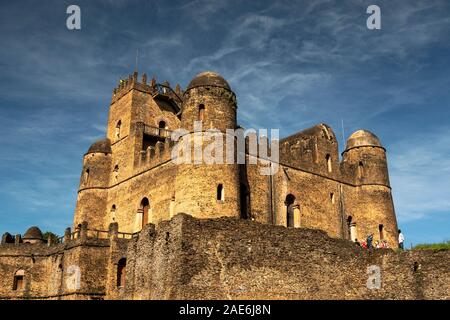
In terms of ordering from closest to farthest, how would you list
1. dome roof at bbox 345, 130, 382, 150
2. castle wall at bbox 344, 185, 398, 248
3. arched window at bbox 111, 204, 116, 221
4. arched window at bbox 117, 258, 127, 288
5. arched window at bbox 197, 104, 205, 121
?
arched window at bbox 197, 104, 205, 121 < arched window at bbox 117, 258, 127, 288 < castle wall at bbox 344, 185, 398, 248 < arched window at bbox 111, 204, 116, 221 < dome roof at bbox 345, 130, 382, 150

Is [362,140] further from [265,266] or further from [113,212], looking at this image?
[265,266]

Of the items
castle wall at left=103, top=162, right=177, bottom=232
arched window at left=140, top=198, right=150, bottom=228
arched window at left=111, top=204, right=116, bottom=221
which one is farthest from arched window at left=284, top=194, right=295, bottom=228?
arched window at left=111, top=204, right=116, bottom=221

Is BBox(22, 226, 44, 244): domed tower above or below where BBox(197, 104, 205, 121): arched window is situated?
below

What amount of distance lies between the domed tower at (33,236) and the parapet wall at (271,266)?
2192cm

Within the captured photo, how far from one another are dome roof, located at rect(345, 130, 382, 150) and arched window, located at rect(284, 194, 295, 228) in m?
7.62

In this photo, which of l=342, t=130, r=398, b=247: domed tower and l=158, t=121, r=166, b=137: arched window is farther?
l=158, t=121, r=166, b=137: arched window

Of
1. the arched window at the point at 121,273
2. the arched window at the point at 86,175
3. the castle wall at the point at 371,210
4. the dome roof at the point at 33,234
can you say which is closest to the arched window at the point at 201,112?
the arched window at the point at 121,273

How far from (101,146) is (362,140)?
1834 cm

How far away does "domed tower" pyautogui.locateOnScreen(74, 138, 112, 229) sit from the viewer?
38.4 m

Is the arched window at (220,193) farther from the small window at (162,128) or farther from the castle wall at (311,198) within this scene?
the small window at (162,128)

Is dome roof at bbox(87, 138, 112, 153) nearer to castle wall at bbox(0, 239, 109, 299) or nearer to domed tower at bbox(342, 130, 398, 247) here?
castle wall at bbox(0, 239, 109, 299)

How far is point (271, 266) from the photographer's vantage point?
20.4m

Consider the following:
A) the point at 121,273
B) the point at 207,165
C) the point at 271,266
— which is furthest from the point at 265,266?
the point at 121,273

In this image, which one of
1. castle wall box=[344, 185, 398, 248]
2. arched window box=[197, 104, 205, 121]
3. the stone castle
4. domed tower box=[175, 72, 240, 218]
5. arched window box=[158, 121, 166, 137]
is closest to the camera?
the stone castle
